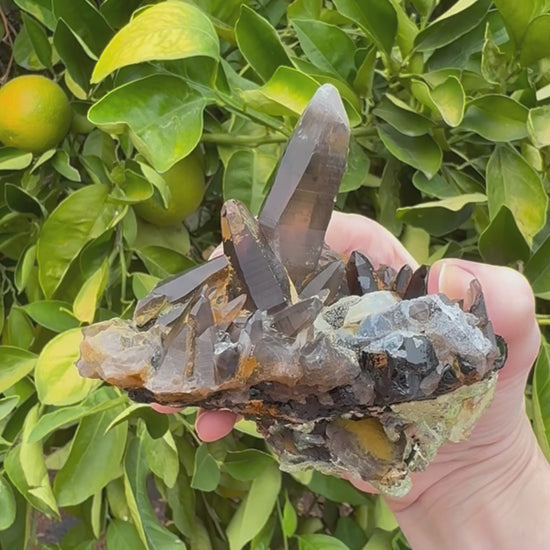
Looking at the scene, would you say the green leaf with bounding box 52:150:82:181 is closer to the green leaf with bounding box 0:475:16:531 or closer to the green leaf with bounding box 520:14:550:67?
the green leaf with bounding box 0:475:16:531

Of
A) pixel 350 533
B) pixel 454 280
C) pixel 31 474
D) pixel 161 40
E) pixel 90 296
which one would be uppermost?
pixel 161 40

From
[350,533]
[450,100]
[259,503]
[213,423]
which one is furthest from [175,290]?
[350,533]

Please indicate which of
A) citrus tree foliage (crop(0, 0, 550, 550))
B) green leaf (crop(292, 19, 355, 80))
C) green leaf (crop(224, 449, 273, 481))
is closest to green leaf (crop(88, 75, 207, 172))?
citrus tree foliage (crop(0, 0, 550, 550))

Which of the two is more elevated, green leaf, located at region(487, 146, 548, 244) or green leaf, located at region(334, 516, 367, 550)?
green leaf, located at region(487, 146, 548, 244)

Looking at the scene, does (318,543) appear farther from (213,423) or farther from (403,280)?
(403,280)

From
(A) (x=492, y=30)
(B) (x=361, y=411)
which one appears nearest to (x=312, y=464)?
(B) (x=361, y=411)

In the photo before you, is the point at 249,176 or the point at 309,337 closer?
the point at 309,337

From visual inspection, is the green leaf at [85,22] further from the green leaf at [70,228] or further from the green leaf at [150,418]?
the green leaf at [150,418]
